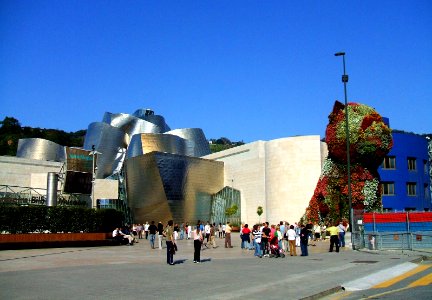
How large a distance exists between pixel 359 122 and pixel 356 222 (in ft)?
37.9

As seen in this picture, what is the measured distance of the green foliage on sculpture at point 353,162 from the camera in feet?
120

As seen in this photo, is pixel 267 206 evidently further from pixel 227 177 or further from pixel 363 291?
pixel 363 291

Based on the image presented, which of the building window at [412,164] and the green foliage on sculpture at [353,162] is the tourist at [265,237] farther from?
the building window at [412,164]

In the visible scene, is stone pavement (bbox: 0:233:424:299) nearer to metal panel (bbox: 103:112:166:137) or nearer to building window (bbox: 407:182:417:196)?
building window (bbox: 407:182:417:196)

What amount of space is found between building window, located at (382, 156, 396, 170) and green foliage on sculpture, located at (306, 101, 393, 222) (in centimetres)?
741

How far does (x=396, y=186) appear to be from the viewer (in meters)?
45.2

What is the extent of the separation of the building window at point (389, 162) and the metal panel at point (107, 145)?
41362 mm

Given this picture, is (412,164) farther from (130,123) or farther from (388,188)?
(130,123)

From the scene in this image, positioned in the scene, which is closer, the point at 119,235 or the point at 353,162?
the point at 119,235

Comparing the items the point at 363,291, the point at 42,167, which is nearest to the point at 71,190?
the point at 42,167

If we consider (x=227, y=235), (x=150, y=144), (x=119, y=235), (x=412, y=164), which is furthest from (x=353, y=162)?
(x=150, y=144)

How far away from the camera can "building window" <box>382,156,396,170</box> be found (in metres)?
45.4

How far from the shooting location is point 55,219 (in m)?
29.5

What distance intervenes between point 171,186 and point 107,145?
22.0 metres
